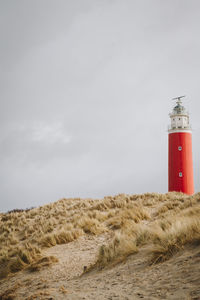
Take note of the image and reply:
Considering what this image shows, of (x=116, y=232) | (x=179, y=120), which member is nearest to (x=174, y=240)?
(x=116, y=232)

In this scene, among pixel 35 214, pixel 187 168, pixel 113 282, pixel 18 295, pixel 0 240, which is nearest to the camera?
pixel 113 282

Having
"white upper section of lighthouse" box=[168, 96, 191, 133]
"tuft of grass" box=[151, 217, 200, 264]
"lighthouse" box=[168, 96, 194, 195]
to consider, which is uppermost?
"white upper section of lighthouse" box=[168, 96, 191, 133]

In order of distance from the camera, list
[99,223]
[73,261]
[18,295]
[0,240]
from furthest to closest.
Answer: [0,240], [99,223], [73,261], [18,295]

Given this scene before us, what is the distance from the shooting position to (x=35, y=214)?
1780 cm

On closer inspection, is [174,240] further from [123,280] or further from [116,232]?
[116,232]

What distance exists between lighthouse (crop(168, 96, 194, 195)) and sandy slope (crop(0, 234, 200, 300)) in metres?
18.5

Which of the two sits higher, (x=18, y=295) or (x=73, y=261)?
(x=73, y=261)

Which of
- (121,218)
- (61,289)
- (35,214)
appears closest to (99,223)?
(121,218)

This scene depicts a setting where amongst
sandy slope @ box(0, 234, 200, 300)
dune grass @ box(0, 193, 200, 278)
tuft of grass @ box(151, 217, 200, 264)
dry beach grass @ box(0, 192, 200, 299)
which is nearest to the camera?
sandy slope @ box(0, 234, 200, 300)

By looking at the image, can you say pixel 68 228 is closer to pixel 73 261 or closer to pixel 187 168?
pixel 73 261

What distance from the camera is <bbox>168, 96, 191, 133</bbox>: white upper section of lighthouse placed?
24.7m

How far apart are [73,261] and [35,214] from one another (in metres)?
11.6

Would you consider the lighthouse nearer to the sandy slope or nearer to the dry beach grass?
the dry beach grass

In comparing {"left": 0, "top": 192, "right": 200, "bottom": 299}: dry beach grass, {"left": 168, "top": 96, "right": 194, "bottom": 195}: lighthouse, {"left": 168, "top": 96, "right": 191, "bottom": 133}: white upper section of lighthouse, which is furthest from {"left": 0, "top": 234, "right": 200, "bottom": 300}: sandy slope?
{"left": 168, "top": 96, "right": 191, "bottom": 133}: white upper section of lighthouse
